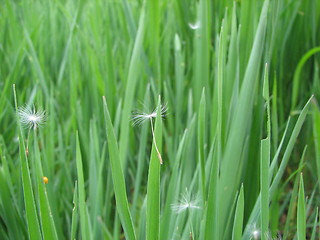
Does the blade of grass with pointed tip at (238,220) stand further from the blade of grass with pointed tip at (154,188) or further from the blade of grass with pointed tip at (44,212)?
the blade of grass with pointed tip at (44,212)

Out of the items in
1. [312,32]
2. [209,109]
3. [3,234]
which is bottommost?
[3,234]

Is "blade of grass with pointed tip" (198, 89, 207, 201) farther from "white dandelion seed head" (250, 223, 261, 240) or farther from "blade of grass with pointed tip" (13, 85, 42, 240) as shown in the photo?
"blade of grass with pointed tip" (13, 85, 42, 240)

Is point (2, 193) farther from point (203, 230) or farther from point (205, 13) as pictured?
point (205, 13)

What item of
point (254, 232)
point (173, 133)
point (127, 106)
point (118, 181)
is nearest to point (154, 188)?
point (118, 181)

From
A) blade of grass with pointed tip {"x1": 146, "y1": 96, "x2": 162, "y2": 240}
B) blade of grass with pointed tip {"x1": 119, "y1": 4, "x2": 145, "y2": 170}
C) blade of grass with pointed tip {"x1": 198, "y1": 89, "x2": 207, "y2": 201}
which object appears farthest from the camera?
blade of grass with pointed tip {"x1": 119, "y1": 4, "x2": 145, "y2": 170}

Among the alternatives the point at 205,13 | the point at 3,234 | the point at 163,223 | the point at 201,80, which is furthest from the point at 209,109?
the point at 3,234

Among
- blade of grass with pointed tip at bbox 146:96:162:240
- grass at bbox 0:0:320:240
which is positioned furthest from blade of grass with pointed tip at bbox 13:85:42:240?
blade of grass with pointed tip at bbox 146:96:162:240

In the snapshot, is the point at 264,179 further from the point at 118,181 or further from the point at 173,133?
the point at 173,133
